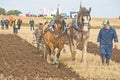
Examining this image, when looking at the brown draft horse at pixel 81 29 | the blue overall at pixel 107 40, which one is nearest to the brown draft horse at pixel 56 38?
the brown draft horse at pixel 81 29

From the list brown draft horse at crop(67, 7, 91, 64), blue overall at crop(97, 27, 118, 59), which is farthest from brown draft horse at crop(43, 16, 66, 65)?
blue overall at crop(97, 27, 118, 59)

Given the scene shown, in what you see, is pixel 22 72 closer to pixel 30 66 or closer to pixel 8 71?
pixel 8 71

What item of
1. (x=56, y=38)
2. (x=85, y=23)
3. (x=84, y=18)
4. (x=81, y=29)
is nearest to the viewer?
(x=56, y=38)

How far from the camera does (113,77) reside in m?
14.3

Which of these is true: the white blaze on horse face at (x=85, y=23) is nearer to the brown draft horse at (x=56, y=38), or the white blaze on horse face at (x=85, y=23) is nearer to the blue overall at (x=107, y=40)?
the blue overall at (x=107, y=40)

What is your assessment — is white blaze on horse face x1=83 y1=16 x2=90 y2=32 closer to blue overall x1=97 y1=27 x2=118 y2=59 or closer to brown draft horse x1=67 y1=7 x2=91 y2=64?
brown draft horse x1=67 y1=7 x2=91 y2=64

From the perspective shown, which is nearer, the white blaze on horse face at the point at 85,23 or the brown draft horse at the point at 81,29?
the white blaze on horse face at the point at 85,23

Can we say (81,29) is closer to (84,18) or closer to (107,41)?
(84,18)

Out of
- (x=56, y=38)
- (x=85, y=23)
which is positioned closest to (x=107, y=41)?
(x=85, y=23)

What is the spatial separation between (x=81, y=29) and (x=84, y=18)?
1.70 ft

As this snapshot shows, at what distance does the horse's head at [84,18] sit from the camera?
699 inches

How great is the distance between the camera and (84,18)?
1792 cm

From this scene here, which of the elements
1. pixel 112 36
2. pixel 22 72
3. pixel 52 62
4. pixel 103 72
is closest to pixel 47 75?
pixel 22 72

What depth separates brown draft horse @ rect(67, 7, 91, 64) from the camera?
17906 millimetres
